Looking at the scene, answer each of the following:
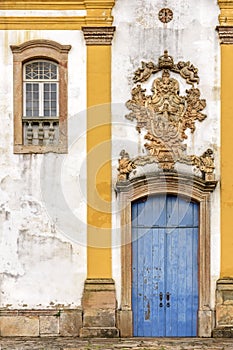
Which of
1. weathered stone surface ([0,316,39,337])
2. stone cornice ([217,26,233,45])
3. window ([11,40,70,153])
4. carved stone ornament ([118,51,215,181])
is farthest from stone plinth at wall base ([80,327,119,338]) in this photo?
stone cornice ([217,26,233,45])

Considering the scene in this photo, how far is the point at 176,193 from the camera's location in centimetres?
1526

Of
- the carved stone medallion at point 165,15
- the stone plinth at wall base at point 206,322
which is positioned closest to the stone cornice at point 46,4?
the carved stone medallion at point 165,15

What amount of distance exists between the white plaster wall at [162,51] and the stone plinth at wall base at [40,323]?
3.10 meters

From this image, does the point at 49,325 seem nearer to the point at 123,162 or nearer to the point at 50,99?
the point at 123,162

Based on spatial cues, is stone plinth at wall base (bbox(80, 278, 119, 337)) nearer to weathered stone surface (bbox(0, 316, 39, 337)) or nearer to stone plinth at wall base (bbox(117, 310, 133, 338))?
stone plinth at wall base (bbox(117, 310, 133, 338))

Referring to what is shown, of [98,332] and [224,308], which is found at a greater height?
[224,308]

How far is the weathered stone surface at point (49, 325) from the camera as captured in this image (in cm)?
1507

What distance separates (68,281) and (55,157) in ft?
7.66

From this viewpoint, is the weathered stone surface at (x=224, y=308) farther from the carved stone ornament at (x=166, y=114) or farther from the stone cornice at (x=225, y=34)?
the stone cornice at (x=225, y=34)

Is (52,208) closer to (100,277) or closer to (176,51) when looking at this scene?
(100,277)

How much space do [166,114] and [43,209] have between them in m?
2.93

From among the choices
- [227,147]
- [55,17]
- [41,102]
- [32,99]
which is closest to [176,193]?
[227,147]

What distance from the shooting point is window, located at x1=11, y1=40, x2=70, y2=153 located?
15.3 meters

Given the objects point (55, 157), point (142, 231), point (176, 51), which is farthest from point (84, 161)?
point (176, 51)
